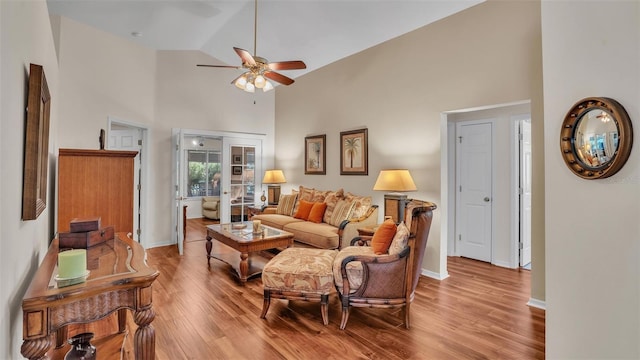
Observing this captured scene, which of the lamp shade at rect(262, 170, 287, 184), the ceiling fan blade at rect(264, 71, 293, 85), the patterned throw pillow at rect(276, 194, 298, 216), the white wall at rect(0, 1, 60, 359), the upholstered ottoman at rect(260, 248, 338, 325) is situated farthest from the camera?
the lamp shade at rect(262, 170, 287, 184)

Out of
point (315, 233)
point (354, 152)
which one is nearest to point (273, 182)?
point (354, 152)

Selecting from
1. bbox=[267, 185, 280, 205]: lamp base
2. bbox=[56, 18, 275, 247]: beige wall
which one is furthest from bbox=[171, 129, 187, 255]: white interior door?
bbox=[267, 185, 280, 205]: lamp base

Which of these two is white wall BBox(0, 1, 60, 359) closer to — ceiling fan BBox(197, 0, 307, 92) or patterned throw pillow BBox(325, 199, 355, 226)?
ceiling fan BBox(197, 0, 307, 92)

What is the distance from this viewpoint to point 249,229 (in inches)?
168

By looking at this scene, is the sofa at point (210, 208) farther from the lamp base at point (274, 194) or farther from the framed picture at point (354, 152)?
the framed picture at point (354, 152)

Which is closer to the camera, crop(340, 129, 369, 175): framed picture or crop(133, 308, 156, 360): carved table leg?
crop(133, 308, 156, 360): carved table leg

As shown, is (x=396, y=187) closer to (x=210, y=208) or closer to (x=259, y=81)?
(x=259, y=81)

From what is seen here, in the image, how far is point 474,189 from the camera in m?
4.56

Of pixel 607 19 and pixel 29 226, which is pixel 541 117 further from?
pixel 29 226

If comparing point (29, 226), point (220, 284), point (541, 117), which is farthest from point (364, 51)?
point (29, 226)

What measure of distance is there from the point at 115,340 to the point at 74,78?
359cm

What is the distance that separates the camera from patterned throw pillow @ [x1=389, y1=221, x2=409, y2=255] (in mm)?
2576

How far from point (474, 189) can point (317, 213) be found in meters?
2.46

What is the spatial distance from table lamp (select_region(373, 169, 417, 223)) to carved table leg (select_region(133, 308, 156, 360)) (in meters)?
3.03
